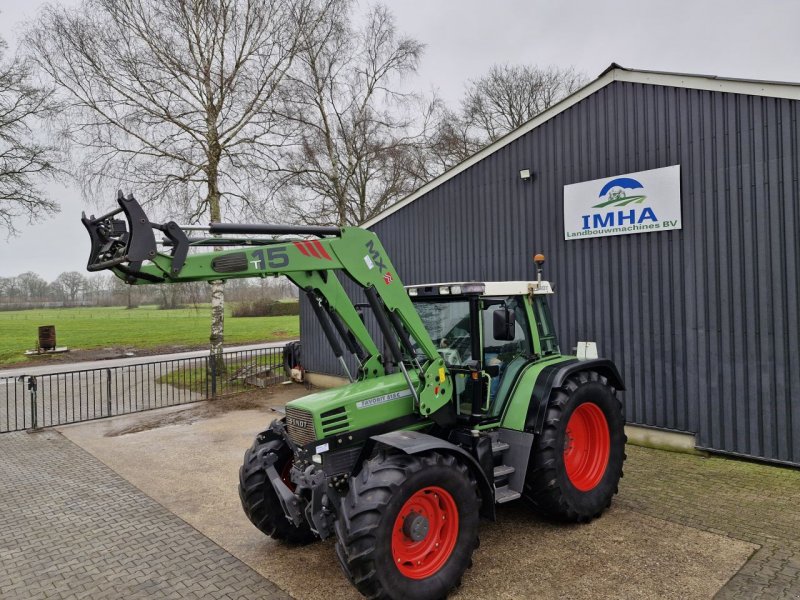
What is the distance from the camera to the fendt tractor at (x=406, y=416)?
3.57 meters

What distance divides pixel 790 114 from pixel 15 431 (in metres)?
13.9

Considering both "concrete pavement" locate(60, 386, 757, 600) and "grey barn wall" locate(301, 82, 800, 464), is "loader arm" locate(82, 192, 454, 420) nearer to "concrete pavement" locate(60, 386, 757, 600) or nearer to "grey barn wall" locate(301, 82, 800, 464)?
"concrete pavement" locate(60, 386, 757, 600)

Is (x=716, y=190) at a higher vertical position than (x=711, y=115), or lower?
lower

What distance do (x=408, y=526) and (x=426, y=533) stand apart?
0.19m

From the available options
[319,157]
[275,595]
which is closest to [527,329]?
[275,595]

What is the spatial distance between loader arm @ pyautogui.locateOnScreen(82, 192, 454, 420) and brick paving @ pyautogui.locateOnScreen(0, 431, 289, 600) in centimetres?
214

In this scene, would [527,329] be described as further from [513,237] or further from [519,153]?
[519,153]

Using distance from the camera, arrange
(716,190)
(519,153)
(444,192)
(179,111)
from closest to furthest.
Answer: (716,190) → (519,153) → (444,192) → (179,111)

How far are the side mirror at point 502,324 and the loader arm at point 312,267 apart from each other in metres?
0.59

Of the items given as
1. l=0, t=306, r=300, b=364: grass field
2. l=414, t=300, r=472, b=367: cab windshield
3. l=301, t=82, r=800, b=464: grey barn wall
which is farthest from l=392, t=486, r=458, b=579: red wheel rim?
l=0, t=306, r=300, b=364: grass field

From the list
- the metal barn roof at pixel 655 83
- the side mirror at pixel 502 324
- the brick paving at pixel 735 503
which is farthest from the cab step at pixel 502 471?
the metal barn roof at pixel 655 83

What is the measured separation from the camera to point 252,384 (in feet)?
47.3

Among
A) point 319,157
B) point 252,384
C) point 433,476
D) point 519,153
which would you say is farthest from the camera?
point 319,157

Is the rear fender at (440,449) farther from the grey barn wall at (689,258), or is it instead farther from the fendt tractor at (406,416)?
the grey barn wall at (689,258)
